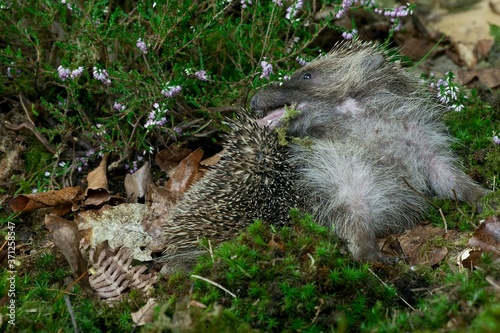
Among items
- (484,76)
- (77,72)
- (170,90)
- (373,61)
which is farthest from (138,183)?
(484,76)

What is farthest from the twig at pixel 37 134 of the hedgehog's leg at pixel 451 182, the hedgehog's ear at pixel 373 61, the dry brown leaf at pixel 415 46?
the dry brown leaf at pixel 415 46

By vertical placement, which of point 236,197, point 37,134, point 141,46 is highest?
point 141,46

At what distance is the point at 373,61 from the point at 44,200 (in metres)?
2.98

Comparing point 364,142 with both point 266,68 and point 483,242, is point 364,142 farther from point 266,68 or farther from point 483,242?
point 483,242

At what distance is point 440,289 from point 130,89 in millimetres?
3097

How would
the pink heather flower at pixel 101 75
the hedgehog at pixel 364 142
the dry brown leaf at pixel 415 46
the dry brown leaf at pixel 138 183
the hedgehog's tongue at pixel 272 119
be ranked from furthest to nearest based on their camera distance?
the dry brown leaf at pixel 415 46, the dry brown leaf at pixel 138 183, the pink heather flower at pixel 101 75, the hedgehog's tongue at pixel 272 119, the hedgehog at pixel 364 142

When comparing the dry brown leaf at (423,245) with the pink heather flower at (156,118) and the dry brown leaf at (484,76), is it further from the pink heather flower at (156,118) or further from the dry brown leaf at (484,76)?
the dry brown leaf at (484,76)

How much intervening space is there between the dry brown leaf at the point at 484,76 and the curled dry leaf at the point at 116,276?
4.15 meters

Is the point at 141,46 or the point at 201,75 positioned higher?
the point at 141,46

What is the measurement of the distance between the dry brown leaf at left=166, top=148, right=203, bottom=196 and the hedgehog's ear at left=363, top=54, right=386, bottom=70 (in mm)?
1636

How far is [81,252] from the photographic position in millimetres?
4672

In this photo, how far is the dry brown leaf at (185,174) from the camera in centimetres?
559

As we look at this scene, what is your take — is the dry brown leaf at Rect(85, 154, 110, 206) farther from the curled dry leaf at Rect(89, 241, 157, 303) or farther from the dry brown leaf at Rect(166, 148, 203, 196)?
the curled dry leaf at Rect(89, 241, 157, 303)

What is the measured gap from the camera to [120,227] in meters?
5.10
